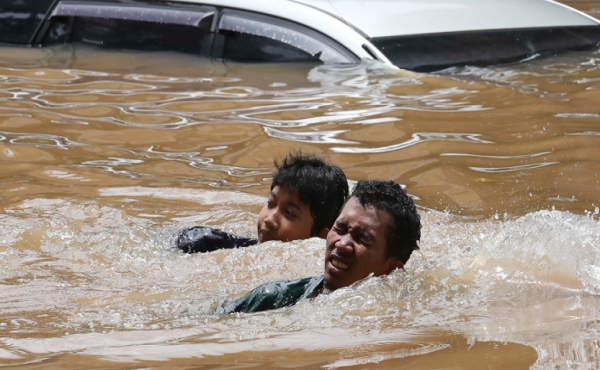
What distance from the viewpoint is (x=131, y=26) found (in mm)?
7500

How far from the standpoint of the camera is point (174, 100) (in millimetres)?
7180

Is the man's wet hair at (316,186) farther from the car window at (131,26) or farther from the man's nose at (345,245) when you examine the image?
the car window at (131,26)

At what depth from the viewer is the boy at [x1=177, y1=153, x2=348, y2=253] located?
16.3 feet

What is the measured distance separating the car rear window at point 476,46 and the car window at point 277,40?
1.27ft

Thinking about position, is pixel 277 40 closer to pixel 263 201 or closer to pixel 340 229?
pixel 263 201

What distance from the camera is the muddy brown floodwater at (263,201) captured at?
9.33 feet

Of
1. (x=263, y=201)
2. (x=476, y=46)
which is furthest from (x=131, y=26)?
(x=476, y=46)

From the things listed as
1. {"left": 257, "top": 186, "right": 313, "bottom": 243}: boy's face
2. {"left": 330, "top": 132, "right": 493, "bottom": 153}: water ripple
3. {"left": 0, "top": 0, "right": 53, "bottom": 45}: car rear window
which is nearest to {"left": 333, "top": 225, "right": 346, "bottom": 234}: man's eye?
{"left": 257, "top": 186, "right": 313, "bottom": 243}: boy's face

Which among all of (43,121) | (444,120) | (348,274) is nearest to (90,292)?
(348,274)

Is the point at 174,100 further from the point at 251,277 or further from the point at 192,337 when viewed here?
the point at 192,337

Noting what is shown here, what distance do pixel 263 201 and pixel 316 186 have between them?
2.59ft

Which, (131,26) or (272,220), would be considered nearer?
(272,220)

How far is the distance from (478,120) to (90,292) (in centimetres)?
353

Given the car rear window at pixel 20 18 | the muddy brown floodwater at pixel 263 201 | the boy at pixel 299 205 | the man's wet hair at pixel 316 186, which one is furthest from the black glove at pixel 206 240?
the car rear window at pixel 20 18
